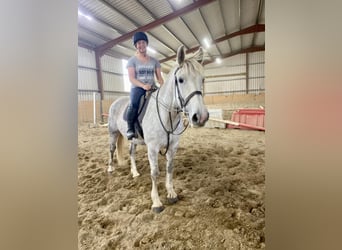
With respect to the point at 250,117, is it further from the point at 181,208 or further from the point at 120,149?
the point at 181,208

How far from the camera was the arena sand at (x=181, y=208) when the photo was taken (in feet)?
2.69

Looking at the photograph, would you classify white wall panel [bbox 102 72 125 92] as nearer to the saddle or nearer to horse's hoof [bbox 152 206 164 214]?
the saddle

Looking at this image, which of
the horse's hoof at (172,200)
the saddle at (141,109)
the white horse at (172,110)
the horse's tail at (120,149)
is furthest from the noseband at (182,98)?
the horse's tail at (120,149)

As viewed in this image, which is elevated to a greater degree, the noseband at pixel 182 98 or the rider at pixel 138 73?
the rider at pixel 138 73

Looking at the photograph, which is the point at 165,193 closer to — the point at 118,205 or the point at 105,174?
the point at 118,205

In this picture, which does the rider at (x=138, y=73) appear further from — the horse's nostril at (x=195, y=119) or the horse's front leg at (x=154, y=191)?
the horse's nostril at (x=195, y=119)

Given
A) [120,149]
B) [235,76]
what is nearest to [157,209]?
[120,149]

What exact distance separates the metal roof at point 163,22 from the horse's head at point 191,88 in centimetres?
278

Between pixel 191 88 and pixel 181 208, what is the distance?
732mm

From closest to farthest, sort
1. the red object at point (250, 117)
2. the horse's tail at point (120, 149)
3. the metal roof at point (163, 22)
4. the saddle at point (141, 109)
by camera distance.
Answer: the saddle at point (141, 109) → the horse's tail at point (120, 149) → the metal roof at point (163, 22) → the red object at point (250, 117)

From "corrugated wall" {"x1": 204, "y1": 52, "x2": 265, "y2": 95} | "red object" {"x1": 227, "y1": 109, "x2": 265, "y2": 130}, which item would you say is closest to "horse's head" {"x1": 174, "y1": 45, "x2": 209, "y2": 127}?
"red object" {"x1": 227, "y1": 109, "x2": 265, "y2": 130}

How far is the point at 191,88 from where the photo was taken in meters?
0.97
